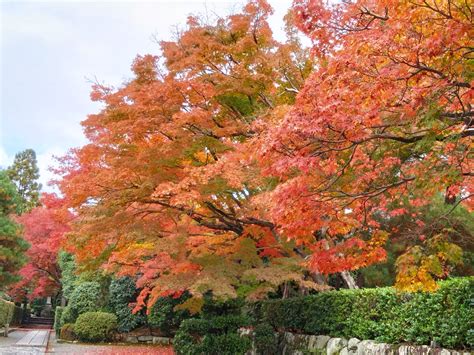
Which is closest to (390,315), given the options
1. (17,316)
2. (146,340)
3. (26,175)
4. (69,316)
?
(146,340)

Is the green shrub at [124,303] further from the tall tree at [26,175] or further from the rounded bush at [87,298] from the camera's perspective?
the tall tree at [26,175]

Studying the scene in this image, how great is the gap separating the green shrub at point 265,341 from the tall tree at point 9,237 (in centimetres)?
1087

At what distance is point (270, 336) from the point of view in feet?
38.1

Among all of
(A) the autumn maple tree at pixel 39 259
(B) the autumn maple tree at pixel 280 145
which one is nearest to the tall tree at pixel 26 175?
(A) the autumn maple tree at pixel 39 259

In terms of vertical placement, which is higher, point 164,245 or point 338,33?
point 338,33

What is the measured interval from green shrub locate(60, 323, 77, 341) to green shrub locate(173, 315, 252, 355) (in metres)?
8.50

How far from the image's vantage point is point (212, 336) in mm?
11961

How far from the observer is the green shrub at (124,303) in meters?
18.9

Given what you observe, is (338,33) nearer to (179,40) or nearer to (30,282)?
(179,40)

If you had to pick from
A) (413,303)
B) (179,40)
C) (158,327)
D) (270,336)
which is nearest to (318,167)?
(413,303)

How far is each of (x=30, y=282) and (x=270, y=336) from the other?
77.6ft

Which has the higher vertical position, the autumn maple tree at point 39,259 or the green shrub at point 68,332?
the autumn maple tree at point 39,259

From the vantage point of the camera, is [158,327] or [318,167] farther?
[158,327]

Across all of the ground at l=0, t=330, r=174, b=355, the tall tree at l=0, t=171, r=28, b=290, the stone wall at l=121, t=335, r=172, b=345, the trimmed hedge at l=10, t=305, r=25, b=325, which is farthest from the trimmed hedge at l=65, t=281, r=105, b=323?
the trimmed hedge at l=10, t=305, r=25, b=325
